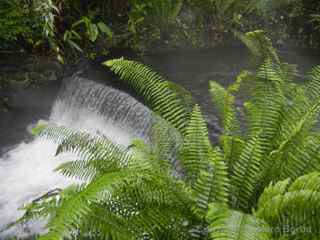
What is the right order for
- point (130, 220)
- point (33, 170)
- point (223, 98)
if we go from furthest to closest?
point (33, 170)
point (223, 98)
point (130, 220)

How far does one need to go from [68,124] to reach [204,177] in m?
4.44

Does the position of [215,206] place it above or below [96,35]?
above

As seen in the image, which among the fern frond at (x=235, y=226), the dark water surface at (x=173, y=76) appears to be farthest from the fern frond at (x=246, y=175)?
the dark water surface at (x=173, y=76)

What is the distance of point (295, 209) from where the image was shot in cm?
226

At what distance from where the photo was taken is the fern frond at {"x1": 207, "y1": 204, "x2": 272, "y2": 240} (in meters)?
1.95

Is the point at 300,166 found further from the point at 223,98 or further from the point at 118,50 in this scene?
the point at 118,50

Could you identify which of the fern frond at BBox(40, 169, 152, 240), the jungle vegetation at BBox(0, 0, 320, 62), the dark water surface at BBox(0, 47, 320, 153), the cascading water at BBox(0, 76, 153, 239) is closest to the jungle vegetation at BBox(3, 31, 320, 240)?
the fern frond at BBox(40, 169, 152, 240)

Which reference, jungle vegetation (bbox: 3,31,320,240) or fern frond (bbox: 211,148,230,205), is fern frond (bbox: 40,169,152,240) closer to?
jungle vegetation (bbox: 3,31,320,240)

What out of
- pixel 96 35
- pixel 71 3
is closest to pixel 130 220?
pixel 96 35

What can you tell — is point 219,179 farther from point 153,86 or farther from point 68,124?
point 68,124

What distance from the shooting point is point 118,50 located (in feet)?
24.8

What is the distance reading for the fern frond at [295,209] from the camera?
7.12ft

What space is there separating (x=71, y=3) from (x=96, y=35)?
3.24 feet

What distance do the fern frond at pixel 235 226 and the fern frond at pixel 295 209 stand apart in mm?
129
